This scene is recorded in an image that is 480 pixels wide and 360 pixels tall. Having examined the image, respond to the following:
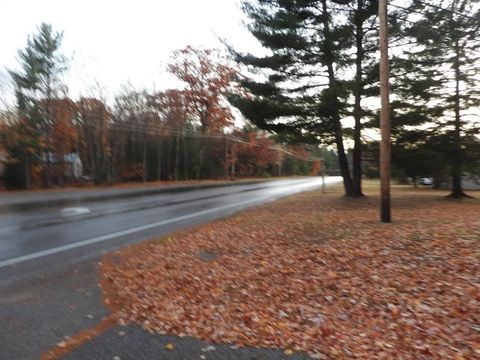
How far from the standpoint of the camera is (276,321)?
16.7ft

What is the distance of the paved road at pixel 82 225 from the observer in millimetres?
8930

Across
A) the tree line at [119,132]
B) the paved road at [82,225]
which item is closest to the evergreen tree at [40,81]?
the tree line at [119,132]

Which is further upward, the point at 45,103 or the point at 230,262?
the point at 45,103

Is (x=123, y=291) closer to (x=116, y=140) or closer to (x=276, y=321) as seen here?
(x=276, y=321)

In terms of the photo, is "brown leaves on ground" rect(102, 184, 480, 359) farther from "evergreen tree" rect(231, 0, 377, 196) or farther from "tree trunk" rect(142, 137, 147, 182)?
"tree trunk" rect(142, 137, 147, 182)

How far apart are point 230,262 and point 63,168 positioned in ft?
88.2

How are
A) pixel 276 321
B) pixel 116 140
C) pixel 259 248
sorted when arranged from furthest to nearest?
pixel 116 140 → pixel 259 248 → pixel 276 321

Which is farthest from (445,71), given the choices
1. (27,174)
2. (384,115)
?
(27,174)

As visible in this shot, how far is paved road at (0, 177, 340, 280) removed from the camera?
8930 mm

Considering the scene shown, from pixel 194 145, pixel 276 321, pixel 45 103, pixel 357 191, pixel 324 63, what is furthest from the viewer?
pixel 194 145

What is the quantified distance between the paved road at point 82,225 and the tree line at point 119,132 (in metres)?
7.31

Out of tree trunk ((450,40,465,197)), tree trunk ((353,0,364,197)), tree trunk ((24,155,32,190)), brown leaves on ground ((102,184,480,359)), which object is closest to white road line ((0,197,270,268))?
brown leaves on ground ((102,184,480,359))

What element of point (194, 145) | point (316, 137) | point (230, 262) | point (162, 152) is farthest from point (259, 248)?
point (194, 145)

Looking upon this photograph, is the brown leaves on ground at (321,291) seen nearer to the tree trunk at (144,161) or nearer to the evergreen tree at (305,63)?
the evergreen tree at (305,63)
